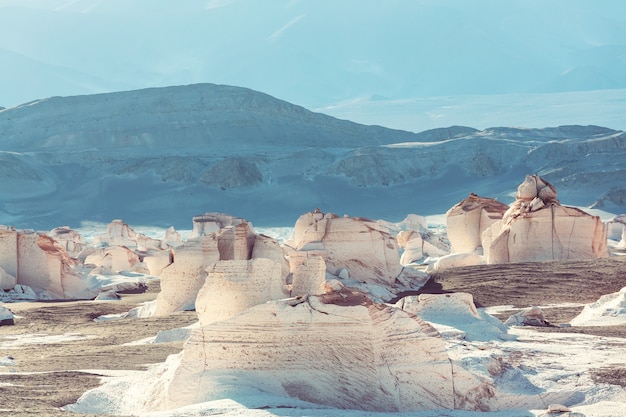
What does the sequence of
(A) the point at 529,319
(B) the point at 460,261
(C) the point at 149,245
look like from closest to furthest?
(A) the point at 529,319
(B) the point at 460,261
(C) the point at 149,245

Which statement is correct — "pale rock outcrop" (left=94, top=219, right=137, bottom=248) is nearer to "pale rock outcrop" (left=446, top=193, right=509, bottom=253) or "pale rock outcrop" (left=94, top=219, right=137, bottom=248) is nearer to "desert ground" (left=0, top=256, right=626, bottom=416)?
"desert ground" (left=0, top=256, right=626, bottom=416)

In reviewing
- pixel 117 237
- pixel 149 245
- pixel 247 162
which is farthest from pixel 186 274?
pixel 247 162

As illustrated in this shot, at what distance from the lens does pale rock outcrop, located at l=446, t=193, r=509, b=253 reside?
31.5 metres

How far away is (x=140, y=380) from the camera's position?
11477mm

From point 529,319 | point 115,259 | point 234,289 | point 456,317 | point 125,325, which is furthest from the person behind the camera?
point 115,259

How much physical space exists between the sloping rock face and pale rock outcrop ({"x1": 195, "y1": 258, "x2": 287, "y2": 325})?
4.20 meters

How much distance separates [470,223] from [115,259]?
35.9 ft

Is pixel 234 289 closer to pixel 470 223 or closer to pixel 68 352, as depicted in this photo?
pixel 68 352

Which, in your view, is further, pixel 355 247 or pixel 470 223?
pixel 470 223

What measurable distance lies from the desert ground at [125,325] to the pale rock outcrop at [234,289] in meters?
0.60

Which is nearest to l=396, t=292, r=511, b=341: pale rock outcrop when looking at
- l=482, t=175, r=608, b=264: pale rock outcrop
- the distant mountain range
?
l=482, t=175, r=608, b=264: pale rock outcrop

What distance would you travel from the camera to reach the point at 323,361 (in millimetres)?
10531

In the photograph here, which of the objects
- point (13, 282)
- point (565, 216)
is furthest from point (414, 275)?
point (13, 282)

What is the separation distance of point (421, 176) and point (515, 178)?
25.5ft
